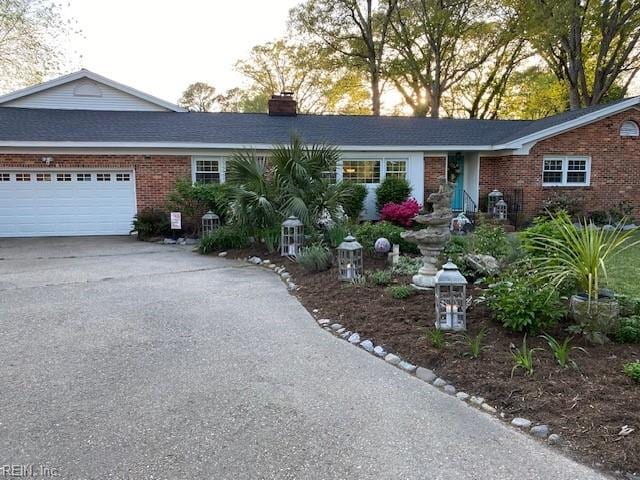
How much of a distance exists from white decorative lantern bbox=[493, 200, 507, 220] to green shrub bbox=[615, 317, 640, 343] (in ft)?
34.5

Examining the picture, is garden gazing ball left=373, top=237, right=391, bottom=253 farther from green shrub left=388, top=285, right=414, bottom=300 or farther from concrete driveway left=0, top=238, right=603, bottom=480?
concrete driveway left=0, top=238, right=603, bottom=480

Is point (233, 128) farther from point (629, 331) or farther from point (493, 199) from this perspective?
point (629, 331)

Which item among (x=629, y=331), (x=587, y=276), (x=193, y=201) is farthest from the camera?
(x=193, y=201)

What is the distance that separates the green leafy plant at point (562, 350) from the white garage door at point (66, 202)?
39.2ft

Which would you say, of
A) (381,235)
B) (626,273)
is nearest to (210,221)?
(381,235)

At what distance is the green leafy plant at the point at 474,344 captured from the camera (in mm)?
4055

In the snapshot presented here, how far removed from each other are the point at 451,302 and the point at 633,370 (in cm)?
161

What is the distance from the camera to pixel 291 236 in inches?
361

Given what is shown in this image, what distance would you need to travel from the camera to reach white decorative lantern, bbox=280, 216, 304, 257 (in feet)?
29.7

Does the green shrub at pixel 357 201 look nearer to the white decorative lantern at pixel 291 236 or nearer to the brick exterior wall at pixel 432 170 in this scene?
the brick exterior wall at pixel 432 170

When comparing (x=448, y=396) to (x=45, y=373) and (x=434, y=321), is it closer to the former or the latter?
(x=434, y=321)

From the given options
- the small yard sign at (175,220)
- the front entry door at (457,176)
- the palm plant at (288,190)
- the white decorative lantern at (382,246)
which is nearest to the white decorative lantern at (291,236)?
the palm plant at (288,190)

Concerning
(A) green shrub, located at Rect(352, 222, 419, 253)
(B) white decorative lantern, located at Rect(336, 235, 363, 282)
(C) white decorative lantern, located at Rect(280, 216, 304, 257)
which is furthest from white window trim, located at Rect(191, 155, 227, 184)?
(B) white decorative lantern, located at Rect(336, 235, 363, 282)

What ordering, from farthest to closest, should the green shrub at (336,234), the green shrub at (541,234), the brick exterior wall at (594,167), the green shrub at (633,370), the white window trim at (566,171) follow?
the white window trim at (566,171), the brick exterior wall at (594,167), the green shrub at (336,234), the green shrub at (541,234), the green shrub at (633,370)
